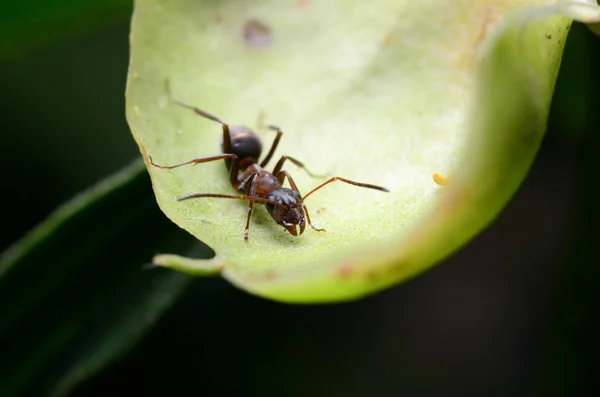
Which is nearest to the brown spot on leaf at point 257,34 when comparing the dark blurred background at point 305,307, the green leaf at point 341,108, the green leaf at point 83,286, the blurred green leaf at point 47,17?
the green leaf at point 341,108

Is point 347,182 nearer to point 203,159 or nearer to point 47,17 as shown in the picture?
point 203,159

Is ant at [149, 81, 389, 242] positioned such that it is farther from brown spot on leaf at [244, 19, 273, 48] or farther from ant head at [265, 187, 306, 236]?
brown spot on leaf at [244, 19, 273, 48]

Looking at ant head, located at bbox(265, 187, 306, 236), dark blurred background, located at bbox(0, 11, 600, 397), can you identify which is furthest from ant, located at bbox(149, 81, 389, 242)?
dark blurred background, located at bbox(0, 11, 600, 397)

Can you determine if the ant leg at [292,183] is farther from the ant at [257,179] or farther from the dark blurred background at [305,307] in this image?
the dark blurred background at [305,307]

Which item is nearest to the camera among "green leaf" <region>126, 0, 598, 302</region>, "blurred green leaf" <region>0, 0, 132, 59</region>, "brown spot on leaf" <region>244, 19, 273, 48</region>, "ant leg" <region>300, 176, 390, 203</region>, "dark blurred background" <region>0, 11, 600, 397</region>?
"green leaf" <region>126, 0, 598, 302</region>

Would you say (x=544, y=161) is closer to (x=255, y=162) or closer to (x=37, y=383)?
(x=255, y=162)
